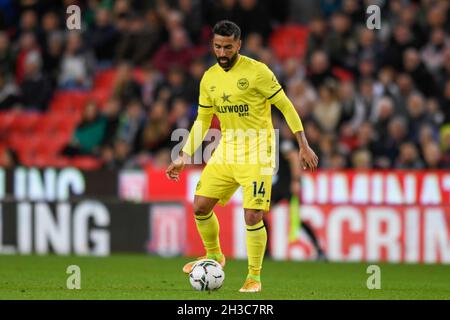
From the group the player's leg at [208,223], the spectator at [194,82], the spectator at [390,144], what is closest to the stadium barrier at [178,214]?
the spectator at [390,144]

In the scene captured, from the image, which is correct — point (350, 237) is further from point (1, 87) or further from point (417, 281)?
point (1, 87)

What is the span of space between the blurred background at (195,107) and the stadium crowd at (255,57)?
2 centimetres

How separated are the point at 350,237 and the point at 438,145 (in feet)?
7.09

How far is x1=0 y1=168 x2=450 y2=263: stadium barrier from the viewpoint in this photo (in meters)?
15.6

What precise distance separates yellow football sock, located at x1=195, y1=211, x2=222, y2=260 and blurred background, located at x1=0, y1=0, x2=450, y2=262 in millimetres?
5114

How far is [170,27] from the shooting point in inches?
771

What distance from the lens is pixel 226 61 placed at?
10227mm

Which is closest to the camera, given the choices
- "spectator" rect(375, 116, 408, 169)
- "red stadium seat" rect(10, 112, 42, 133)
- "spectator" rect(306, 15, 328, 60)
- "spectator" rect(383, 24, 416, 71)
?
"spectator" rect(375, 116, 408, 169)

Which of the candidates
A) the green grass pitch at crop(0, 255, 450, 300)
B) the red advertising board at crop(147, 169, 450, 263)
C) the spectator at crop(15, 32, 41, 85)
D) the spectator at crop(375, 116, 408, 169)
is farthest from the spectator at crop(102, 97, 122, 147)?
the spectator at crop(375, 116, 408, 169)

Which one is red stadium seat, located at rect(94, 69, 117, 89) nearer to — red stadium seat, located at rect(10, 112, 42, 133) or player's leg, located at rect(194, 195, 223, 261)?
red stadium seat, located at rect(10, 112, 42, 133)

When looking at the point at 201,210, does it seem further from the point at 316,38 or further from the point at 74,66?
the point at 74,66

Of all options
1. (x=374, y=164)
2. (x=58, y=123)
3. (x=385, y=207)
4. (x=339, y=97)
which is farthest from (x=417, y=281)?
(x=58, y=123)

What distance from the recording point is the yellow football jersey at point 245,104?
1028 centimetres

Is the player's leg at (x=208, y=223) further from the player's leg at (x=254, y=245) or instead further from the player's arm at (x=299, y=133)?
the player's arm at (x=299, y=133)
